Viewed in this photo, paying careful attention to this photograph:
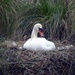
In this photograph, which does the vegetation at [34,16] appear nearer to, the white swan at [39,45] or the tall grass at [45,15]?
Result: the tall grass at [45,15]

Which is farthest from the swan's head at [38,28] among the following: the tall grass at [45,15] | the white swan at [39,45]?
the tall grass at [45,15]

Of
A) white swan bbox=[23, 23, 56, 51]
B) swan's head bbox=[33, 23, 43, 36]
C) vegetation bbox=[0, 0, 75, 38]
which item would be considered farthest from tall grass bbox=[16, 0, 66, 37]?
white swan bbox=[23, 23, 56, 51]

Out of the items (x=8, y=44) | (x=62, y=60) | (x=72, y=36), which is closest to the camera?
(x=62, y=60)

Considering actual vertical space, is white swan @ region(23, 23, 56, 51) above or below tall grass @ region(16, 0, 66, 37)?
below

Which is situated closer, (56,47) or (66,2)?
(56,47)

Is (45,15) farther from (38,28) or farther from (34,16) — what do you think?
(38,28)

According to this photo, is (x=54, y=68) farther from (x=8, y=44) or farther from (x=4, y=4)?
(x=4, y=4)

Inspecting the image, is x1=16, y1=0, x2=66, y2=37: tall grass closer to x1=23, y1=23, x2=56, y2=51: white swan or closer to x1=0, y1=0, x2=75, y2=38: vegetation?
x1=0, y1=0, x2=75, y2=38: vegetation

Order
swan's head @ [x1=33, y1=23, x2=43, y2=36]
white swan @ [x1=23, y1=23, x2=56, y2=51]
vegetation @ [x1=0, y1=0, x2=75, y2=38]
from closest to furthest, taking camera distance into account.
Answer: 1. white swan @ [x1=23, y1=23, x2=56, y2=51]
2. swan's head @ [x1=33, y1=23, x2=43, y2=36]
3. vegetation @ [x1=0, y1=0, x2=75, y2=38]

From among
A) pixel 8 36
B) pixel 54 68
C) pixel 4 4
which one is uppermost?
pixel 4 4

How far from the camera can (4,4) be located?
1012cm

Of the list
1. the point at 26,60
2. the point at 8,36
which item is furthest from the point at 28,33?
the point at 26,60

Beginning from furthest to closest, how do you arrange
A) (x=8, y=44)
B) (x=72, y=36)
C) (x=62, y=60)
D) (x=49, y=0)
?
(x=49, y=0) < (x=72, y=36) < (x=8, y=44) < (x=62, y=60)

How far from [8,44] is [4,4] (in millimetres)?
1255
